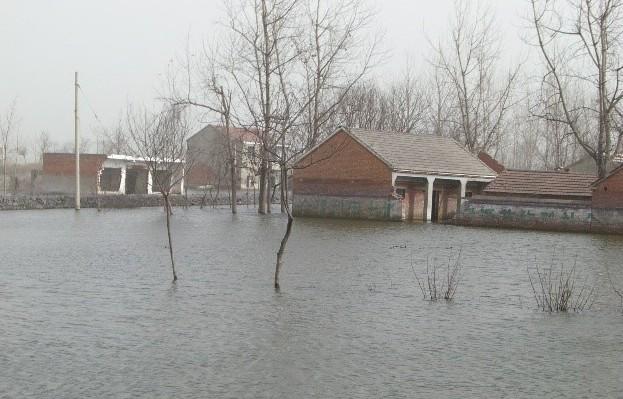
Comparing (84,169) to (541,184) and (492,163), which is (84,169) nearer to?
(492,163)

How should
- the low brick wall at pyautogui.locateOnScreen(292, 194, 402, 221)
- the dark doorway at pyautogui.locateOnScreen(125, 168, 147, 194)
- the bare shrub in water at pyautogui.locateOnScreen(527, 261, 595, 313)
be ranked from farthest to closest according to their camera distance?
the dark doorway at pyautogui.locateOnScreen(125, 168, 147, 194) < the low brick wall at pyautogui.locateOnScreen(292, 194, 402, 221) < the bare shrub in water at pyautogui.locateOnScreen(527, 261, 595, 313)

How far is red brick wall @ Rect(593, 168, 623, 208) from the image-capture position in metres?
37.6

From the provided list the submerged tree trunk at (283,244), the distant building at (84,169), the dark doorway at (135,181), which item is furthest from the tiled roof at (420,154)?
the dark doorway at (135,181)

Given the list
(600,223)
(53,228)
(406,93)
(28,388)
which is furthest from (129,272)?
(406,93)

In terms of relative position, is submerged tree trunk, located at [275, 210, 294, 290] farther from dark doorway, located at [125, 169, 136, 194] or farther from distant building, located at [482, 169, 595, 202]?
dark doorway, located at [125, 169, 136, 194]

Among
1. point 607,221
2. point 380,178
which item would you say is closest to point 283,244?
point 607,221

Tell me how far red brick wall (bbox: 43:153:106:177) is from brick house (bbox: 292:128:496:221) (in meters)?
26.3

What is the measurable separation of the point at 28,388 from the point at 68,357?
57.9 inches

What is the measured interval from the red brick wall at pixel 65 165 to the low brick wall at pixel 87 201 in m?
9.02

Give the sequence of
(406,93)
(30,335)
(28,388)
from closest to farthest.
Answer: (28,388)
(30,335)
(406,93)

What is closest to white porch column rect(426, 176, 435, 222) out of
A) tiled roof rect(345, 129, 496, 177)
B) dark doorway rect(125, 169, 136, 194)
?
tiled roof rect(345, 129, 496, 177)

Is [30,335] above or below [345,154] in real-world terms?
below

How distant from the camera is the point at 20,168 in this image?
97.7 metres

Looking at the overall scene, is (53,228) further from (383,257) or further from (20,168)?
(20,168)
